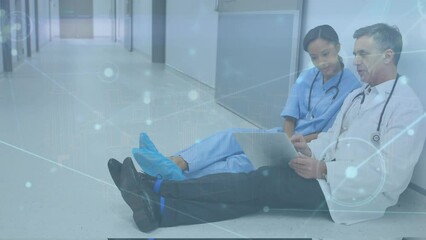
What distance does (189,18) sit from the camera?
5590 mm

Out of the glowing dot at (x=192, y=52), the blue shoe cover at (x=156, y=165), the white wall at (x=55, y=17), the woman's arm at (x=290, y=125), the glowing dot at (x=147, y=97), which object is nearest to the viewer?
the blue shoe cover at (x=156, y=165)

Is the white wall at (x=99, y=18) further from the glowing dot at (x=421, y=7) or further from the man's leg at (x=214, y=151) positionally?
the glowing dot at (x=421, y=7)

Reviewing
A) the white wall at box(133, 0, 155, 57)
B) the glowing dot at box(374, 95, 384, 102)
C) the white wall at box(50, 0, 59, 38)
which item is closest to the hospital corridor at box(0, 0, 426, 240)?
the glowing dot at box(374, 95, 384, 102)

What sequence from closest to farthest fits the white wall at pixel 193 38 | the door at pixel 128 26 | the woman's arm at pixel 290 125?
the woman's arm at pixel 290 125
the white wall at pixel 193 38
the door at pixel 128 26

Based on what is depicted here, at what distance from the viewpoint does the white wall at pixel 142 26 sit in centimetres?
835

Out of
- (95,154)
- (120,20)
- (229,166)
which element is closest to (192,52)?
(95,154)

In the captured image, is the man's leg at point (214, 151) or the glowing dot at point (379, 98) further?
the man's leg at point (214, 151)

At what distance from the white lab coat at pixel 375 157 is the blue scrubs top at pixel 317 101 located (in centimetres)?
21

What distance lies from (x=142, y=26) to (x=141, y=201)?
27.2ft

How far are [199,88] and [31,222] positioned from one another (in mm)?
3421

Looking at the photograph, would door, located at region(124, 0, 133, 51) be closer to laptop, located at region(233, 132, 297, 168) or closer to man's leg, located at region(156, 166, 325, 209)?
laptop, located at region(233, 132, 297, 168)

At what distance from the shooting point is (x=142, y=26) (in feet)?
30.8

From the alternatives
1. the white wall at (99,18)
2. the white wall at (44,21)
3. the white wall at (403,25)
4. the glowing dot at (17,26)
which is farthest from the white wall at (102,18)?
the white wall at (403,25)

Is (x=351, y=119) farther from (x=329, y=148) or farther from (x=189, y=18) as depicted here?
(x=189, y=18)
